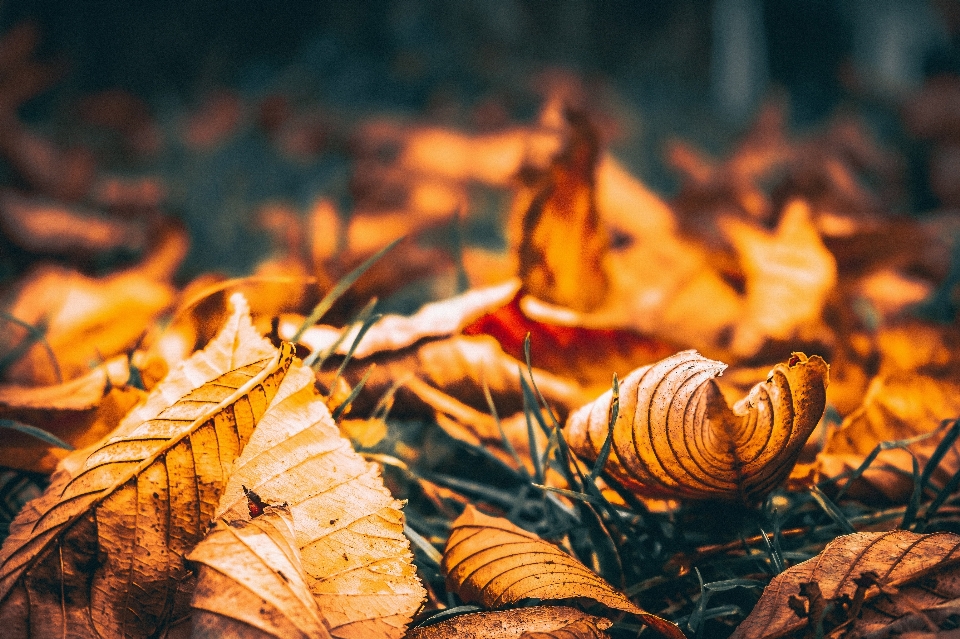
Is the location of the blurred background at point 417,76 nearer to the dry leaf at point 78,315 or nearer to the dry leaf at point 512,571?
the dry leaf at point 78,315

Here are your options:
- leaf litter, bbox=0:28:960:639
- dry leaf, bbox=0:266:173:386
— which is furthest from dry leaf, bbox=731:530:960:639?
dry leaf, bbox=0:266:173:386

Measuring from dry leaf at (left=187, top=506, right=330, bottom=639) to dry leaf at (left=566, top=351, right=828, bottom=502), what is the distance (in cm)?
30

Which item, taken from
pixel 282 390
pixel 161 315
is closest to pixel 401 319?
pixel 282 390

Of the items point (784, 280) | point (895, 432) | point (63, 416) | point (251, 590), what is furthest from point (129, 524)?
point (784, 280)

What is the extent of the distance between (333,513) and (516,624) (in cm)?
18

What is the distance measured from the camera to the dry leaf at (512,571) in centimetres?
53

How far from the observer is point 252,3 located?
2.19m

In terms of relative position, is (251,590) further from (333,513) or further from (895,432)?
(895,432)

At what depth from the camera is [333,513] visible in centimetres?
54

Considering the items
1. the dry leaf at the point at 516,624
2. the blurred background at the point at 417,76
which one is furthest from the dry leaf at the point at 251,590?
the blurred background at the point at 417,76

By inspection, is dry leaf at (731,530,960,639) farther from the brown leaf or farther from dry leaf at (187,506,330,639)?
the brown leaf

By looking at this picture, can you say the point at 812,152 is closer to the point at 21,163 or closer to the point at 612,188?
the point at 612,188

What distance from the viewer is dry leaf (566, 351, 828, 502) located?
1.71ft

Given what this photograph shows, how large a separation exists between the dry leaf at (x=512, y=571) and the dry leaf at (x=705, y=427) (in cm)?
11
